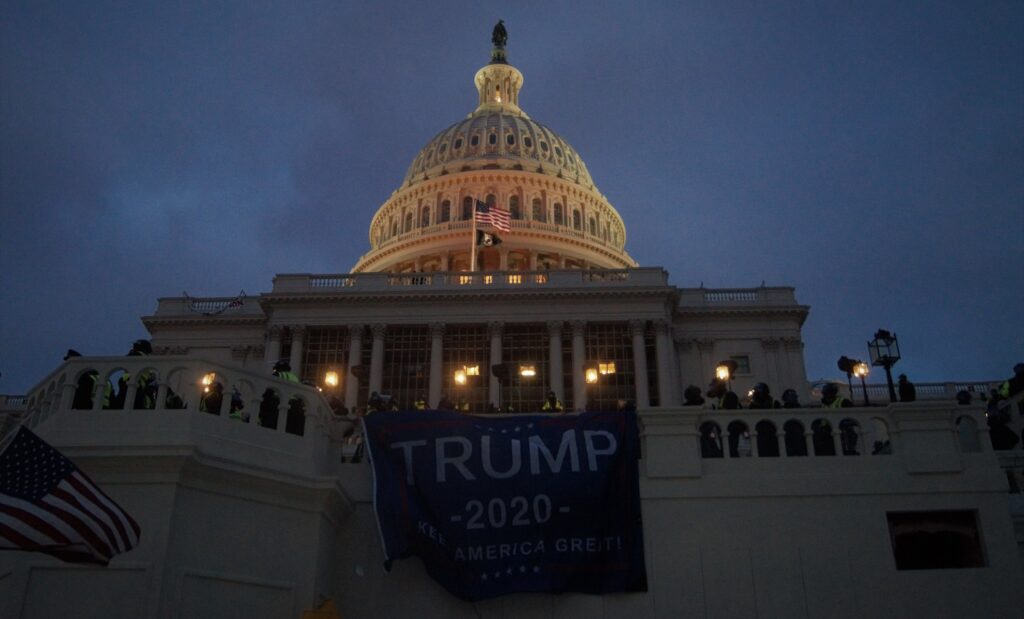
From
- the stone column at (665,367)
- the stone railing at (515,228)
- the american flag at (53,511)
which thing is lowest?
the american flag at (53,511)

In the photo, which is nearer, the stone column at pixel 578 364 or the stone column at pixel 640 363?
the stone column at pixel 640 363

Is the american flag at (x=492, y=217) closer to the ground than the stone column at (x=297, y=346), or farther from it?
farther from it

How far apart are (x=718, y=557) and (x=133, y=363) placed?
29.9 ft

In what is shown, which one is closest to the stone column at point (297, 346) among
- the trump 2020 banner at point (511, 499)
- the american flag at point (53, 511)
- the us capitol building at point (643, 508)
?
the us capitol building at point (643, 508)

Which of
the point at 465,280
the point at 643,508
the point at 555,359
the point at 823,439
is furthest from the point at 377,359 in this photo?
the point at 823,439

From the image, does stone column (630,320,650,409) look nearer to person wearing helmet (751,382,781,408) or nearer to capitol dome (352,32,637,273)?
capitol dome (352,32,637,273)

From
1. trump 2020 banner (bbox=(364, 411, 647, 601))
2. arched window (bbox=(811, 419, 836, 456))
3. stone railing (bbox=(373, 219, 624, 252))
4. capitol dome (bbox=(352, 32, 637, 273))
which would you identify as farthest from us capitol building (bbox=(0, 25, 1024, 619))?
stone railing (bbox=(373, 219, 624, 252))

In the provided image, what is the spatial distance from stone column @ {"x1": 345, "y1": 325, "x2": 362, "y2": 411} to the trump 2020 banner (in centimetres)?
3654

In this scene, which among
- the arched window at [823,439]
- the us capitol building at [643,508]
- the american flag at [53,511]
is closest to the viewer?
the american flag at [53,511]

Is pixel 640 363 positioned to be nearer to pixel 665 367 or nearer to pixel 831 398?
pixel 665 367

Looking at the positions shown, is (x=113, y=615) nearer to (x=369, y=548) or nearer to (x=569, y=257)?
(x=369, y=548)

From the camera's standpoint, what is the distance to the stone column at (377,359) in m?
51.8

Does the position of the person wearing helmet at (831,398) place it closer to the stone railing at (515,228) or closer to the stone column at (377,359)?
the stone column at (377,359)

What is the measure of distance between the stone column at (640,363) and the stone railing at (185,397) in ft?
121
